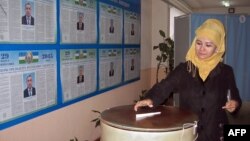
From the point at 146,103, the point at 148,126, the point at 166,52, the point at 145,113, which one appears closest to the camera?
the point at 148,126

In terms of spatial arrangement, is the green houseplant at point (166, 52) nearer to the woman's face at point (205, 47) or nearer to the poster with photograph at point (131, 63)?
the poster with photograph at point (131, 63)

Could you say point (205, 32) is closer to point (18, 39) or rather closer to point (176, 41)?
point (18, 39)

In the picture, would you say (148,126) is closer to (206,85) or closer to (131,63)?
(206,85)

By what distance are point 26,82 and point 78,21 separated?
0.91 m

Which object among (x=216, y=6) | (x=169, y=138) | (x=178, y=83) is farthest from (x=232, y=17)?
(x=216, y=6)

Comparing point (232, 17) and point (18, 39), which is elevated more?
point (232, 17)

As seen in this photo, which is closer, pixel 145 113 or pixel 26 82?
pixel 145 113

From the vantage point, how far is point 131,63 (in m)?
4.13

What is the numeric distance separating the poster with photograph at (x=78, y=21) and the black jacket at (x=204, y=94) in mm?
1275

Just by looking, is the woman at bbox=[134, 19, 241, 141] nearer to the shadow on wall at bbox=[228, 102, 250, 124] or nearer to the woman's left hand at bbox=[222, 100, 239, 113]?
the woman's left hand at bbox=[222, 100, 239, 113]

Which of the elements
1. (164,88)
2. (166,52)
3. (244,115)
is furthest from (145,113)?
(166,52)

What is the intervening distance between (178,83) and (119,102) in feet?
8.12

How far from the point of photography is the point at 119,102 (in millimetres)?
3873

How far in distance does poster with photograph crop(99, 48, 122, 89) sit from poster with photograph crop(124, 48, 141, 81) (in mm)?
232
